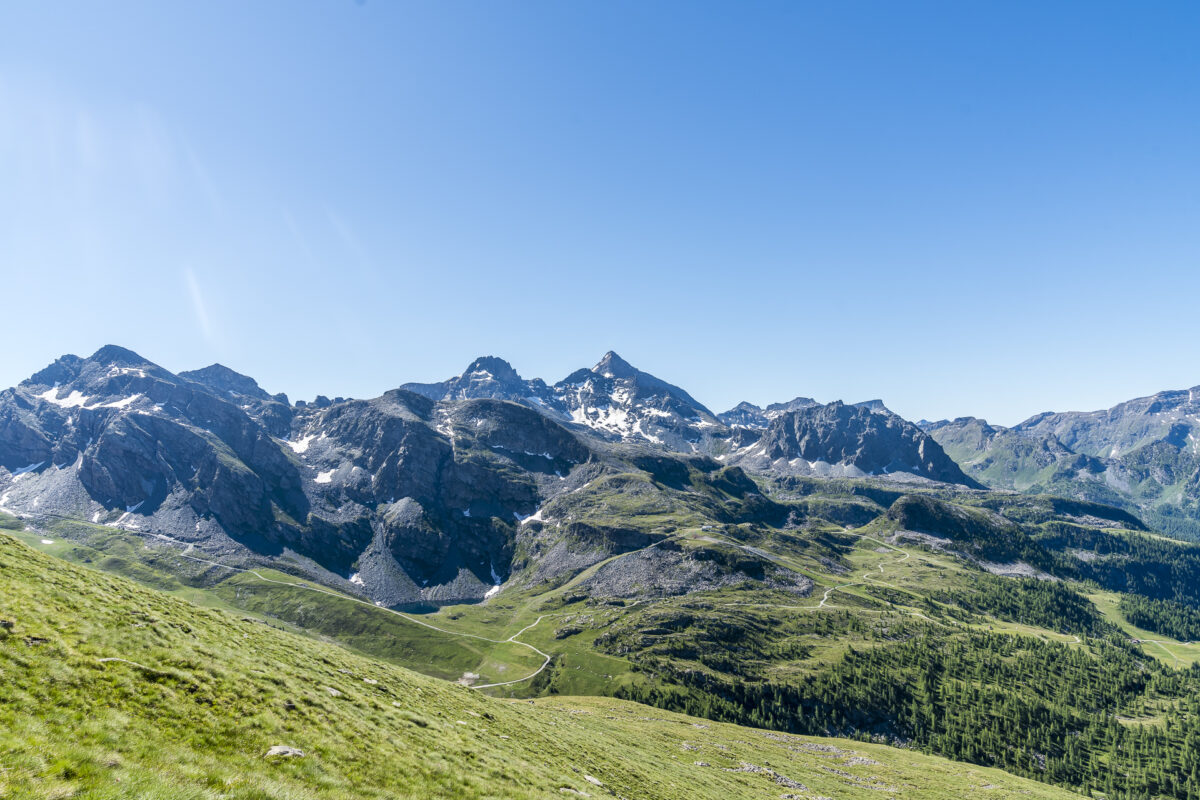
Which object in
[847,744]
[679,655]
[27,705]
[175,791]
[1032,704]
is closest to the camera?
[175,791]

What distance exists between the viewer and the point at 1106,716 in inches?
6914

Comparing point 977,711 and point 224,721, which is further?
point 977,711

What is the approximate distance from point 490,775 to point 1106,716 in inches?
9926

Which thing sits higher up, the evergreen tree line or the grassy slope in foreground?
the grassy slope in foreground

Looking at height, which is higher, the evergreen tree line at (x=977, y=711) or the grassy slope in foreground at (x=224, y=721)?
the grassy slope in foreground at (x=224, y=721)

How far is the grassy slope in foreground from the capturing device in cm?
1728

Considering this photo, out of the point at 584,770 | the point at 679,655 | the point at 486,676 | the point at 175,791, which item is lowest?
the point at 486,676

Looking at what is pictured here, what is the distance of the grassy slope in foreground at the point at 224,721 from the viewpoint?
17.3m

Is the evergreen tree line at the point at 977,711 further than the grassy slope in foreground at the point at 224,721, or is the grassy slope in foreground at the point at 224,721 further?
the evergreen tree line at the point at 977,711

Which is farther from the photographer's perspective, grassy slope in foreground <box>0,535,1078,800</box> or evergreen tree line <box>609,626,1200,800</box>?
evergreen tree line <box>609,626,1200,800</box>

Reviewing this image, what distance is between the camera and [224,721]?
23.4 metres

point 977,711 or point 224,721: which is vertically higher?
point 224,721

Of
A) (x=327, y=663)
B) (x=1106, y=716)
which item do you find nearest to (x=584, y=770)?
(x=327, y=663)

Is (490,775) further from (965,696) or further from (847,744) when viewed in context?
(965,696)
